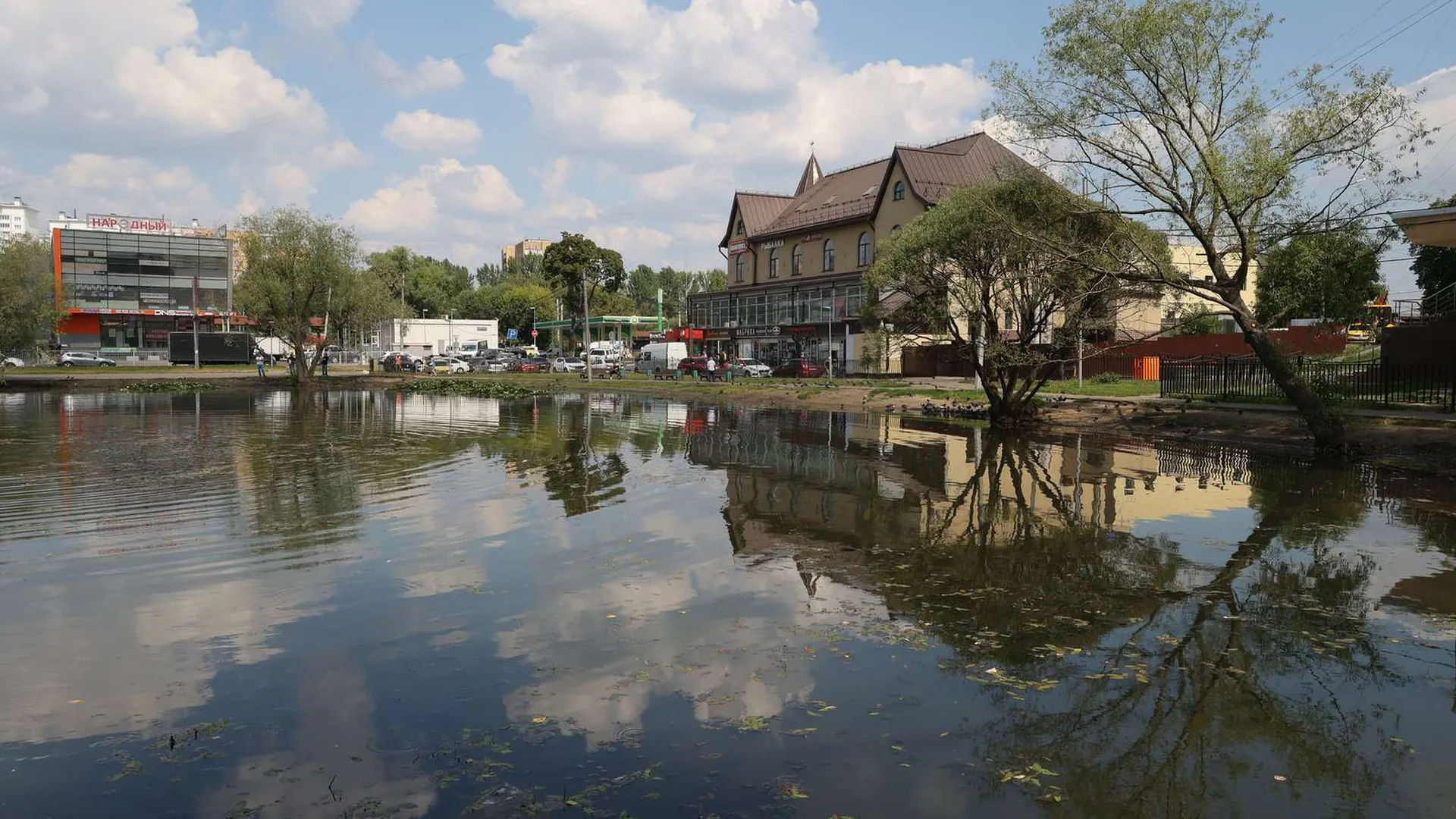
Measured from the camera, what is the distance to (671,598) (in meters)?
10.4

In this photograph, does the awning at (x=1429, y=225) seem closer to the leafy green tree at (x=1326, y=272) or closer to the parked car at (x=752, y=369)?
the leafy green tree at (x=1326, y=272)

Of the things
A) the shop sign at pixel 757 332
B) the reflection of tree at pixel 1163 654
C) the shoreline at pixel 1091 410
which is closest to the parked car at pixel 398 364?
the shoreline at pixel 1091 410

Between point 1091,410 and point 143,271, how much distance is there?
103 meters

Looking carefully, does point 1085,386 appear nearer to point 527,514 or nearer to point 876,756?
point 527,514

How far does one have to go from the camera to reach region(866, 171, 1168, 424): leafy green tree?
26922mm

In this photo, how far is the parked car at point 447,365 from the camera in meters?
81.3

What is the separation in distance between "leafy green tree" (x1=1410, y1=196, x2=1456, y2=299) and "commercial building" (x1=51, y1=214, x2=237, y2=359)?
10398 cm

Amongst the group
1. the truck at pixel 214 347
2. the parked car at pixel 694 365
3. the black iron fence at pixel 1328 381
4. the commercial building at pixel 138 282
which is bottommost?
the black iron fence at pixel 1328 381

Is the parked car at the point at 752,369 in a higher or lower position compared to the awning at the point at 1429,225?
lower

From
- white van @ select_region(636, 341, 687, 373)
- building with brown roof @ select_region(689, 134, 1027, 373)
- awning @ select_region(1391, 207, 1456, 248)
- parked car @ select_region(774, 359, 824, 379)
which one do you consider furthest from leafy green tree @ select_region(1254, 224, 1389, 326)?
white van @ select_region(636, 341, 687, 373)

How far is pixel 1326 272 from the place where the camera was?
28.7m

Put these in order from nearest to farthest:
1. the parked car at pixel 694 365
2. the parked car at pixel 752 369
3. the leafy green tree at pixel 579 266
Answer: the parked car at pixel 752 369 → the parked car at pixel 694 365 → the leafy green tree at pixel 579 266

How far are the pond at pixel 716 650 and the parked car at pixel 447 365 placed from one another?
63950 millimetres

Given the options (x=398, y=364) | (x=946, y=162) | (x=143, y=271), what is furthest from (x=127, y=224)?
(x=946, y=162)
